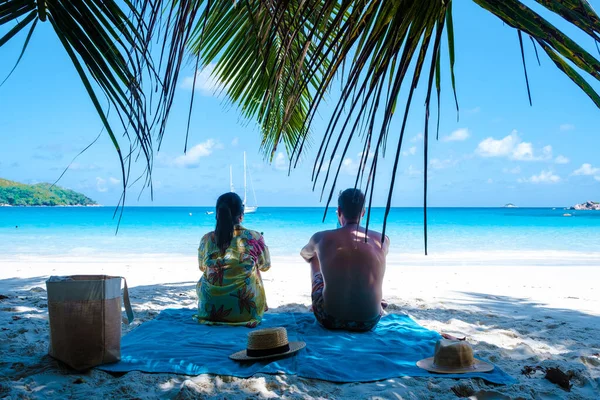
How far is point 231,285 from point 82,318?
1198mm

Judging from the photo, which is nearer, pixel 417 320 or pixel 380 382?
pixel 380 382

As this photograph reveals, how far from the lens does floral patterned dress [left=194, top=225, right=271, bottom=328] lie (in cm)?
343

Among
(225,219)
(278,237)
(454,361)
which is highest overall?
(225,219)

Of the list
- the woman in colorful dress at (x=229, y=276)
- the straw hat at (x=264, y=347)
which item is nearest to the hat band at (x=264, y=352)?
Result: the straw hat at (x=264, y=347)

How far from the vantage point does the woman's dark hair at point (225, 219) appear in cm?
343

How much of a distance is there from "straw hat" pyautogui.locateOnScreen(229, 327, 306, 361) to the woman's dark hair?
3.16 feet

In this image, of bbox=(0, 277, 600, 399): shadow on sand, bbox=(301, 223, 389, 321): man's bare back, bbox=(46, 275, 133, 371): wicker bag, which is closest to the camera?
bbox=(0, 277, 600, 399): shadow on sand

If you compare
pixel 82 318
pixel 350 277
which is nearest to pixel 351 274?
pixel 350 277

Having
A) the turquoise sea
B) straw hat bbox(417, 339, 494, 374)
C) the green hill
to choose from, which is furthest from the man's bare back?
the green hill

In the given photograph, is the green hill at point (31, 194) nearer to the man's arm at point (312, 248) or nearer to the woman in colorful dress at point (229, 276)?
the woman in colorful dress at point (229, 276)

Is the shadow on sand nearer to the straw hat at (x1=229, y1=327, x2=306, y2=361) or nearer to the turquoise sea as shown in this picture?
the straw hat at (x1=229, y1=327, x2=306, y2=361)

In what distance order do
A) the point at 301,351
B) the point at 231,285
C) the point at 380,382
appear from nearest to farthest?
the point at 380,382 → the point at 301,351 → the point at 231,285

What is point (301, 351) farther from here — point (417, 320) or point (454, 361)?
point (417, 320)

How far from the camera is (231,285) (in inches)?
135
